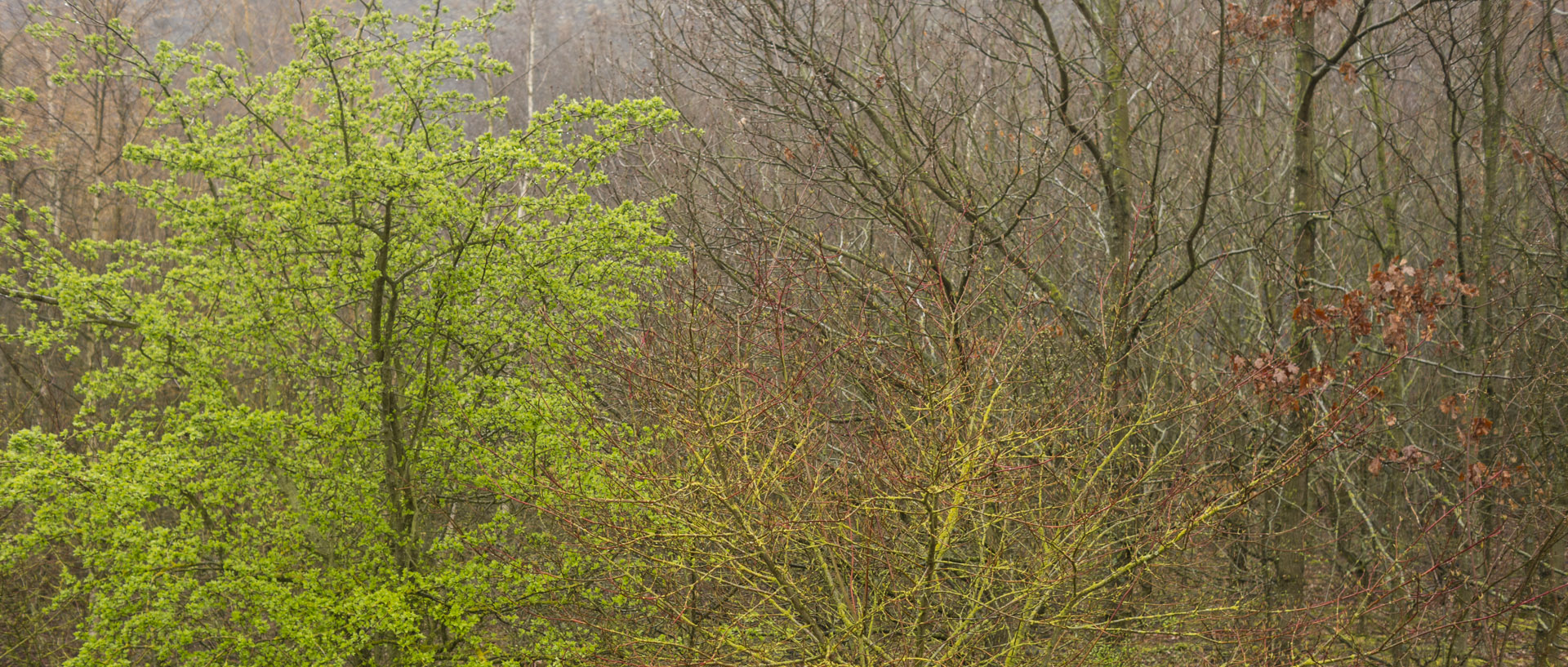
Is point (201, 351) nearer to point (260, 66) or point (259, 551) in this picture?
point (259, 551)

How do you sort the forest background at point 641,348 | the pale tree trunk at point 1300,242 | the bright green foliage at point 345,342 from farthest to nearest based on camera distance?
the bright green foliage at point 345,342, the pale tree trunk at point 1300,242, the forest background at point 641,348

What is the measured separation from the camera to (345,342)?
29.7 ft

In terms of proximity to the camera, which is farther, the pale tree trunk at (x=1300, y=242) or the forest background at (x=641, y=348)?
the pale tree trunk at (x=1300, y=242)

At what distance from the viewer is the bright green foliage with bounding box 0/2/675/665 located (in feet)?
25.6

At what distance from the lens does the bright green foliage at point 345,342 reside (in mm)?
7809

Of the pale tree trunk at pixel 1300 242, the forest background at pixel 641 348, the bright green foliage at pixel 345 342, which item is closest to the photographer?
the forest background at pixel 641 348

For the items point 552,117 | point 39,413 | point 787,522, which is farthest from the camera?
point 39,413

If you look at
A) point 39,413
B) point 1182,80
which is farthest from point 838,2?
point 39,413

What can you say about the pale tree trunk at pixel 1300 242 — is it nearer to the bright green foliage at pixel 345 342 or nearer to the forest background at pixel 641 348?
the forest background at pixel 641 348

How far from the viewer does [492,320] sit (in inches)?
346

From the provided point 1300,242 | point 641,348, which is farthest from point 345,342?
point 1300,242

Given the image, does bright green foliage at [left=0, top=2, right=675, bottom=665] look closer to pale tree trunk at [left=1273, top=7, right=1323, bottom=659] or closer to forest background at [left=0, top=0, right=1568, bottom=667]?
forest background at [left=0, top=0, right=1568, bottom=667]

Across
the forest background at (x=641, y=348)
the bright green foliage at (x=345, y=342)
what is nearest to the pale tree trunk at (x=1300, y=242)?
the forest background at (x=641, y=348)

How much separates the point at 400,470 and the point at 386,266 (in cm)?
183
